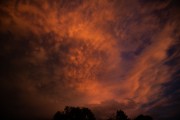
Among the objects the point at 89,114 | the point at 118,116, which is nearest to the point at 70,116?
the point at 89,114

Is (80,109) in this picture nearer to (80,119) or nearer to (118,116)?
(80,119)

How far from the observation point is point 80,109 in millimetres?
57125

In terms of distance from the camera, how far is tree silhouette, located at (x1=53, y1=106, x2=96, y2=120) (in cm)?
5419

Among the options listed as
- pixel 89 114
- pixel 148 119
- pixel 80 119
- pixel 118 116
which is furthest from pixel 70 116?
pixel 148 119

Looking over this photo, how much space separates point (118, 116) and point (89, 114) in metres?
12.7

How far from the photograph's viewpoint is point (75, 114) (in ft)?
181

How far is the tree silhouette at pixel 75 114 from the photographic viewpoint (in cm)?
5419

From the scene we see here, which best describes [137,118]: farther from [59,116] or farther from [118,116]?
[59,116]

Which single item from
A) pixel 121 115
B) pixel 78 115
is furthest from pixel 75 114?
pixel 121 115

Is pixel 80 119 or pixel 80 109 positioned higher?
pixel 80 109

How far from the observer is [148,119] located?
5791cm

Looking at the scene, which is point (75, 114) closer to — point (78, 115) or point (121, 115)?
point (78, 115)

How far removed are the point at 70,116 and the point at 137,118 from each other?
95.3 feet

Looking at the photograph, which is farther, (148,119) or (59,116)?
(148,119)
